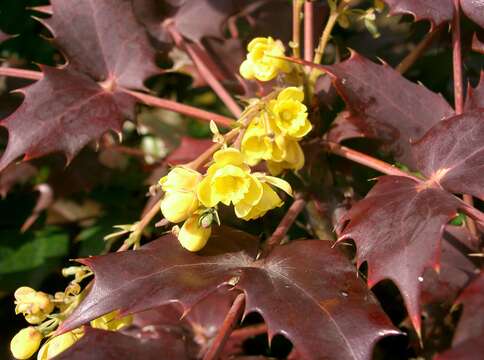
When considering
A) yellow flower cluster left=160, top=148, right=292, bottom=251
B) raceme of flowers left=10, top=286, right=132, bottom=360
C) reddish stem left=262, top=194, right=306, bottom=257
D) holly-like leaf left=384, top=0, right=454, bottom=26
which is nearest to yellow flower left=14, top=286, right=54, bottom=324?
raceme of flowers left=10, top=286, right=132, bottom=360

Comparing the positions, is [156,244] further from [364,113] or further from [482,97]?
[482,97]

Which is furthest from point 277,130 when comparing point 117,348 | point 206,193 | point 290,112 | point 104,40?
point 104,40

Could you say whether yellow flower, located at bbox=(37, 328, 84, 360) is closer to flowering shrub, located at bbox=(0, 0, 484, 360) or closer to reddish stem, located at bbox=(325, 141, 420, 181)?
flowering shrub, located at bbox=(0, 0, 484, 360)

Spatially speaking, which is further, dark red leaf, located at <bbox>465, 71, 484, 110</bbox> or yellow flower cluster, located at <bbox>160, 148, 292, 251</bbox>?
dark red leaf, located at <bbox>465, 71, 484, 110</bbox>

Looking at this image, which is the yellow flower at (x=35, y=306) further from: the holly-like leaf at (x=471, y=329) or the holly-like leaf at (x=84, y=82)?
the holly-like leaf at (x=471, y=329)

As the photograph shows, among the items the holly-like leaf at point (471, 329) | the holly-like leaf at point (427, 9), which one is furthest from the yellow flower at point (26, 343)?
the holly-like leaf at point (427, 9)

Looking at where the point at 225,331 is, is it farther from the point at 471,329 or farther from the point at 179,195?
the point at 471,329
